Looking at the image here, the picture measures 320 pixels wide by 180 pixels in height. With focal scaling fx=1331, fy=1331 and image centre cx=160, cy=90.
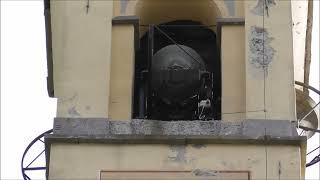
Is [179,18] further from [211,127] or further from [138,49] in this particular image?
[211,127]

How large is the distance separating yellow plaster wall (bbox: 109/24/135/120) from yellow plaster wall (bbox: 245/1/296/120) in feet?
3.74

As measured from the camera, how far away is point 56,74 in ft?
42.3

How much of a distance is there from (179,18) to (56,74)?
1.77 m

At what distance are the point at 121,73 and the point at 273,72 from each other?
148 cm

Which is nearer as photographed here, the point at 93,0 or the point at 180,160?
the point at 180,160

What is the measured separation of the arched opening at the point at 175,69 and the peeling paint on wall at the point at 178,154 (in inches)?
36.0

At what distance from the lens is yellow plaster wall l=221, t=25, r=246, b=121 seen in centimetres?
1273

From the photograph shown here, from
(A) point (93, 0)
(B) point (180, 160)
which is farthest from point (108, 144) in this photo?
(A) point (93, 0)

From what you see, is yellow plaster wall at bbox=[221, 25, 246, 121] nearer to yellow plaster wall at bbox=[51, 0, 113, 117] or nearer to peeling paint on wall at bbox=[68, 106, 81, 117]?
yellow plaster wall at bbox=[51, 0, 113, 117]

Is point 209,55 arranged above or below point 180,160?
above

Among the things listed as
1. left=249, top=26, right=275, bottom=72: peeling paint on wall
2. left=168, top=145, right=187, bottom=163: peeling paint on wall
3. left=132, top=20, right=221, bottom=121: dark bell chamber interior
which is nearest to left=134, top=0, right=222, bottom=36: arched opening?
left=132, top=20, right=221, bottom=121: dark bell chamber interior

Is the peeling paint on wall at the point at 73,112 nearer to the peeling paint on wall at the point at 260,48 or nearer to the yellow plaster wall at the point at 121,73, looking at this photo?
the yellow plaster wall at the point at 121,73

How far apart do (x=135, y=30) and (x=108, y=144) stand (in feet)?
4.58

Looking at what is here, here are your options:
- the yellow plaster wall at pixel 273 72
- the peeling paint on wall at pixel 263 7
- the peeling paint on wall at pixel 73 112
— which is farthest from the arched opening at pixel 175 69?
the peeling paint on wall at pixel 73 112
